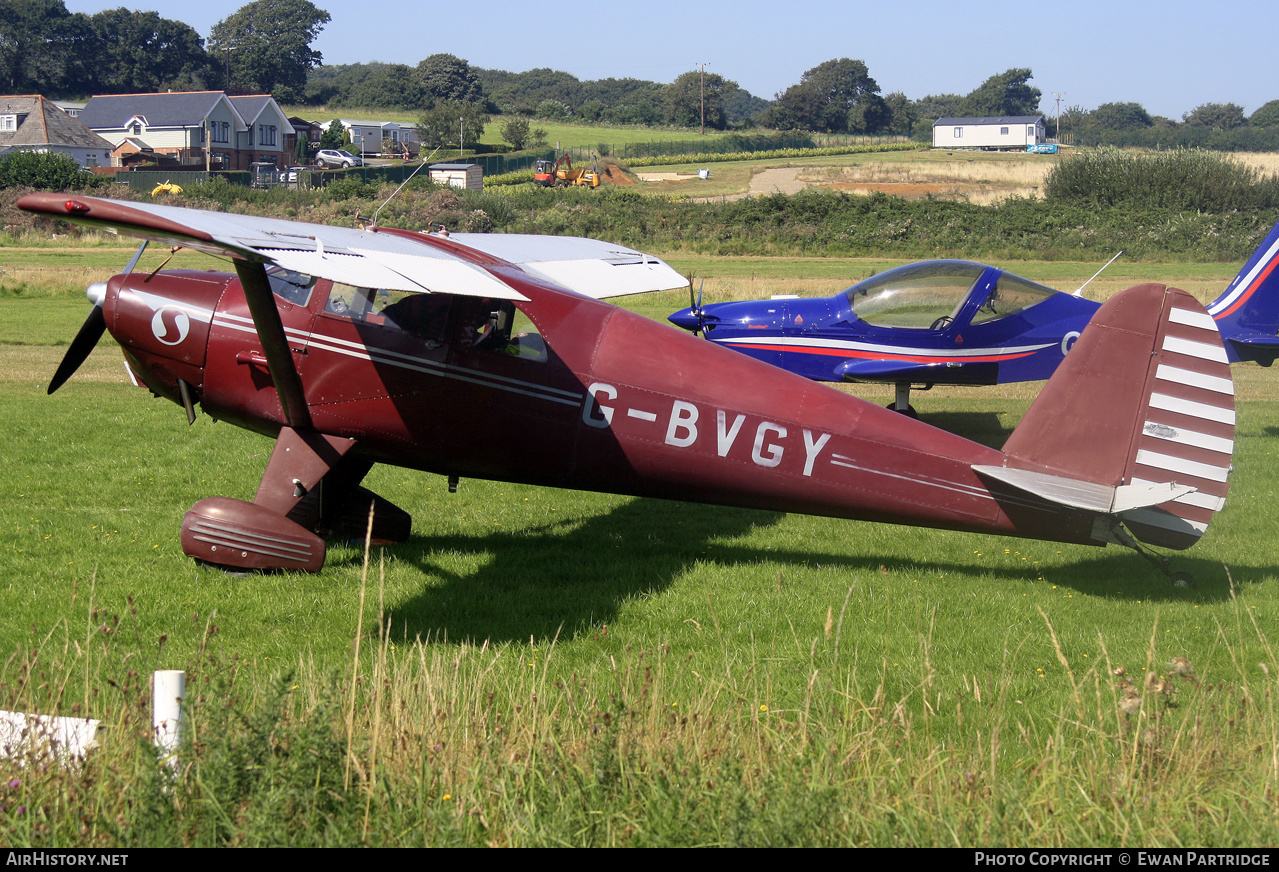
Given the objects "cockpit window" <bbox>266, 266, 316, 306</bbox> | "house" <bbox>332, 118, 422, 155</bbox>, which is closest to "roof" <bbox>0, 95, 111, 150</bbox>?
"house" <bbox>332, 118, 422, 155</bbox>

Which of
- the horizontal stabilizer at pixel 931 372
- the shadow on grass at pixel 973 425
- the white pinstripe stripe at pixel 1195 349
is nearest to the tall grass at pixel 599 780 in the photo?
the white pinstripe stripe at pixel 1195 349

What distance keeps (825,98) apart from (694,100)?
61.4 ft

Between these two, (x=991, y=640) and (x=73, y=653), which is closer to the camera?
(x=73, y=653)

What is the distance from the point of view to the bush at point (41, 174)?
55.9m

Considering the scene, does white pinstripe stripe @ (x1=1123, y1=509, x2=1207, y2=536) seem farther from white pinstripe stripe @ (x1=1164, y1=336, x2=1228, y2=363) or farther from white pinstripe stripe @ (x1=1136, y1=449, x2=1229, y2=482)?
white pinstripe stripe @ (x1=1164, y1=336, x2=1228, y2=363)

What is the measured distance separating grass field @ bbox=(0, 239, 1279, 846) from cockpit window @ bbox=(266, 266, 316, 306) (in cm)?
206

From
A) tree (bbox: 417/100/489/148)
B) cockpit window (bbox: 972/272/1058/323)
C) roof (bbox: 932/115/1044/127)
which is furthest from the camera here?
roof (bbox: 932/115/1044/127)

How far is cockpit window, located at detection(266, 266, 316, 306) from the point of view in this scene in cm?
725

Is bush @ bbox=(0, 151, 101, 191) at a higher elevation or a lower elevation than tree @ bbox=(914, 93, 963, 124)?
lower

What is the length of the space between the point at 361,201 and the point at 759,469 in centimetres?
5415

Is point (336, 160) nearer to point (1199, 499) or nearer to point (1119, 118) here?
point (1199, 499)
